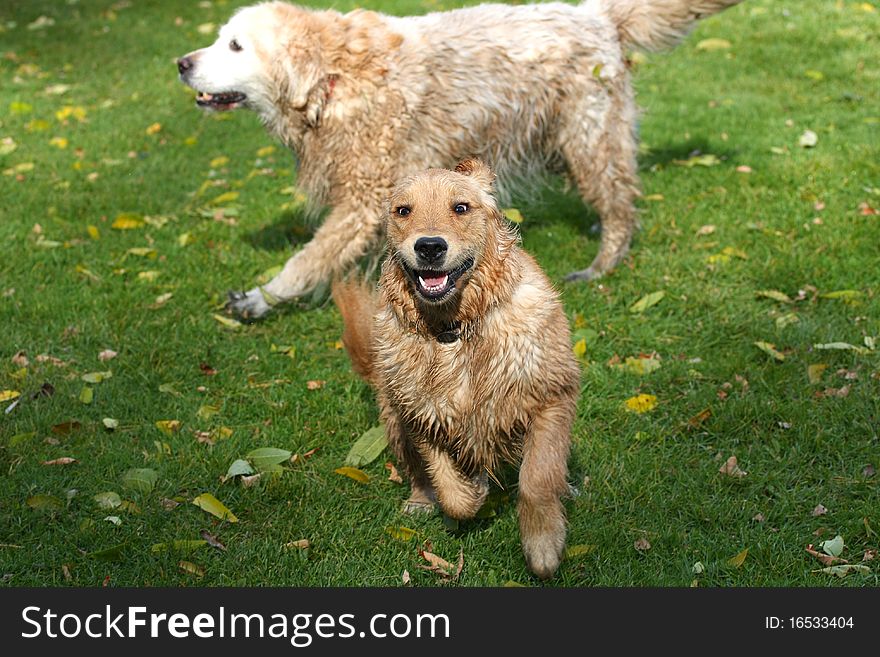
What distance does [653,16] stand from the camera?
6.30m

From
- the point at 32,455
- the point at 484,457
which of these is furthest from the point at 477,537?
the point at 32,455

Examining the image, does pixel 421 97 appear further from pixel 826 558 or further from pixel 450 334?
pixel 826 558

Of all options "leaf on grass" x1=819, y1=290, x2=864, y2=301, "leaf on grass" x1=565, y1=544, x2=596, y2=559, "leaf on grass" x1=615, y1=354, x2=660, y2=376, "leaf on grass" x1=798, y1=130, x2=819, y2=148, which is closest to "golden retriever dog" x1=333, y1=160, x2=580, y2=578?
"leaf on grass" x1=565, y1=544, x2=596, y2=559

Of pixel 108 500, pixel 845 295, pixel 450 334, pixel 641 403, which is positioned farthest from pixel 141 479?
pixel 845 295

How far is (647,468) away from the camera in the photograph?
165 inches

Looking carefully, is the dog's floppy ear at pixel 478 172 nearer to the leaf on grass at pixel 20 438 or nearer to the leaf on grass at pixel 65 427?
the leaf on grass at pixel 65 427

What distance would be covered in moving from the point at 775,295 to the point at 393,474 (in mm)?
2599

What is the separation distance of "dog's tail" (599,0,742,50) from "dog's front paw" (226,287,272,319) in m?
2.91

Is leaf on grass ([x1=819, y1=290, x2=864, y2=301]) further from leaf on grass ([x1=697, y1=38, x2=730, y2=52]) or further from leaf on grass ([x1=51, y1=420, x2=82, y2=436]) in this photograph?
leaf on grass ([x1=697, y1=38, x2=730, y2=52])

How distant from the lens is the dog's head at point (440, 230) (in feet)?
10.9

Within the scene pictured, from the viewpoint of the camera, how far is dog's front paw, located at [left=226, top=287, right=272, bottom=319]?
5.77 meters

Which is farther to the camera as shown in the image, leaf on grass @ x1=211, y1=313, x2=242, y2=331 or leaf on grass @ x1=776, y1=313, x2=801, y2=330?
leaf on grass @ x1=211, y1=313, x2=242, y2=331

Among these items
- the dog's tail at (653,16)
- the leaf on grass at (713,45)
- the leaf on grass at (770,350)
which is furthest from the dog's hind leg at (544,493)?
the leaf on grass at (713,45)

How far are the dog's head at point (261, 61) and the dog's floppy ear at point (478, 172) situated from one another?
2177mm
